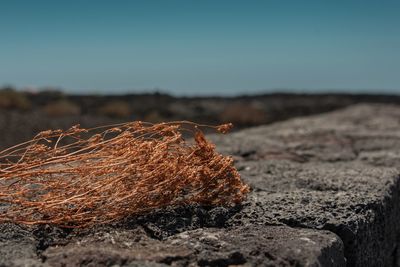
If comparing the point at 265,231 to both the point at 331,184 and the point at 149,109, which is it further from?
the point at 149,109

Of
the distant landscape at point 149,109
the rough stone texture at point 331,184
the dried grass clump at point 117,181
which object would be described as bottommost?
the distant landscape at point 149,109

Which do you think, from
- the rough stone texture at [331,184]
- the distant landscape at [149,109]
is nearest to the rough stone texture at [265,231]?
the rough stone texture at [331,184]

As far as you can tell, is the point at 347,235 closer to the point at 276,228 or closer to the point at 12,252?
the point at 276,228

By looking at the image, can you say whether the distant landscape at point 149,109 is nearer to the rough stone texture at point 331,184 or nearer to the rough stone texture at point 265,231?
the rough stone texture at point 331,184

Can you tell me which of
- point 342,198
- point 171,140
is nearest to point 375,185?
point 342,198

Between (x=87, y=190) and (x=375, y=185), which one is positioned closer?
(x=87, y=190)

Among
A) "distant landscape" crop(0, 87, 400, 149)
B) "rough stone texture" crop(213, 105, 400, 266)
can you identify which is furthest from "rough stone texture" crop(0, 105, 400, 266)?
"distant landscape" crop(0, 87, 400, 149)
